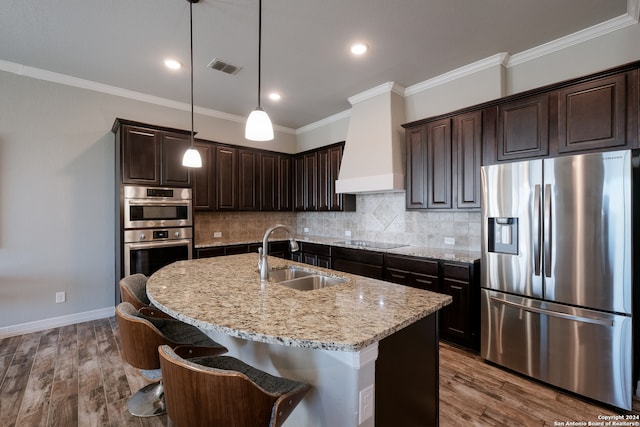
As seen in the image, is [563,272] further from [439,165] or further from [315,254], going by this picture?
[315,254]

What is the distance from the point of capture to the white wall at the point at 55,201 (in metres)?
3.20

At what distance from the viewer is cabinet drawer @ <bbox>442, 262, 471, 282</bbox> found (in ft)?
9.19

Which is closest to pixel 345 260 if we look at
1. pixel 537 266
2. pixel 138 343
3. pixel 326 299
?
pixel 537 266

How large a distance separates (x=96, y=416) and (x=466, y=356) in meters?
2.97

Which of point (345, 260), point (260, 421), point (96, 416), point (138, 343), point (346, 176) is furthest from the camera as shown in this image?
point (346, 176)

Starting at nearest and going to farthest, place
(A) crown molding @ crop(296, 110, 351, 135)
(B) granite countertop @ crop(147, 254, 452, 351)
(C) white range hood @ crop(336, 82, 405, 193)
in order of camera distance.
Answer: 1. (B) granite countertop @ crop(147, 254, 452, 351)
2. (C) white range hood @ crop(336, 82, 405, 193)
3. (A) crown molding @ crop(296, 110, 351, 135)

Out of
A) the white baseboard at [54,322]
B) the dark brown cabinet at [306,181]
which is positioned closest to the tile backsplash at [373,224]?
the dark brown cabinet at [306,181]

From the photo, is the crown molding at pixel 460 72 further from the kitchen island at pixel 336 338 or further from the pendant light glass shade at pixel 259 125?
the kitchen island at pixel 336 338

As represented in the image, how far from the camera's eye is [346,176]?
4203mm

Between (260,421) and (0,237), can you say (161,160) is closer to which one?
(0,237)

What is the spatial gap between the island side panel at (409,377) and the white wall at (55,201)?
3.86m

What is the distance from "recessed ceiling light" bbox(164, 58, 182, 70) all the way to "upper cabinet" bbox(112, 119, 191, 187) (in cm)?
75

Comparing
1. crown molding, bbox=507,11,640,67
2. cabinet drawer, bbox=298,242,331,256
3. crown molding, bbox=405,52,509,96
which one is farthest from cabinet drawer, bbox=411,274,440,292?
crown molding, bbox=507,11,640,67

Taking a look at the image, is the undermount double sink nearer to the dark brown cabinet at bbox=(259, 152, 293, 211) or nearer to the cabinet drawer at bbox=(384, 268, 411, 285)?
the cabinet drawer at bbox=(384, 268, 411, 285)
